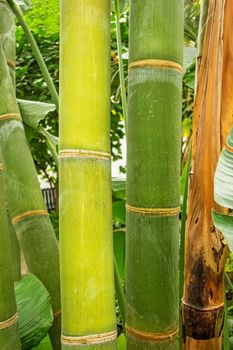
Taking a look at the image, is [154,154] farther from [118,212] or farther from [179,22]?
[118,212]

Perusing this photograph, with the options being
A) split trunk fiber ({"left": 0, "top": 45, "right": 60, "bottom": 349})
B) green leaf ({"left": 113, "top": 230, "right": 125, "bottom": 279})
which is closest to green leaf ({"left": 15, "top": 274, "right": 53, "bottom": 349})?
split trunk fiber ({"left": 0, "top": 45, "right": 60, "bottom": 349})

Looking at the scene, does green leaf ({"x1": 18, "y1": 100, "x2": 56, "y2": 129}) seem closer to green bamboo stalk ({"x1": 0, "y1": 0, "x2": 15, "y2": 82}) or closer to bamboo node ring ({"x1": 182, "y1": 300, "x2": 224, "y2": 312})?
green bamboo stalk ({"x1": 0, "y1": 0, "x2": 15, "y2": 82})

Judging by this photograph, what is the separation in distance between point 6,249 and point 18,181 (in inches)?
7.1

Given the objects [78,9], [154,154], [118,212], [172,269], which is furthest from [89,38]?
[118,212]

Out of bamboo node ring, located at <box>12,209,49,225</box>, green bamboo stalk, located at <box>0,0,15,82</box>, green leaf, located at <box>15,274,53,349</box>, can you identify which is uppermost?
green bamboo stalk, located at <box>0,0,15,82</box>

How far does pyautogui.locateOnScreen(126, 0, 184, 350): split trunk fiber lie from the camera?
1.61 feet

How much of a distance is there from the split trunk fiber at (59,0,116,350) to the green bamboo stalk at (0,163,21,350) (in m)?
0.06

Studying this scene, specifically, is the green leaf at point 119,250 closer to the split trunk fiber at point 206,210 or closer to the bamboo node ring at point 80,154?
A: the split trunk fiber at point 206,210

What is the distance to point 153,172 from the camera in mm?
503

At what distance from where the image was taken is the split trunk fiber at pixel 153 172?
19.3 inches

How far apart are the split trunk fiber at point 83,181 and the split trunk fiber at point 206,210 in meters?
0.11

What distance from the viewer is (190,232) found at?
1.69 ft

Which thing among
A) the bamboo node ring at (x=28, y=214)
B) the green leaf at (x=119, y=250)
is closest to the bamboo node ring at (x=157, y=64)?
the bamboo node ring at (x=28, y=214)

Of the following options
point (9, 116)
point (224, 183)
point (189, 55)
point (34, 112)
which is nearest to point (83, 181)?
point (224, 183)
